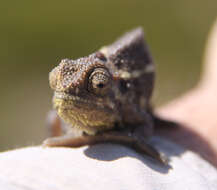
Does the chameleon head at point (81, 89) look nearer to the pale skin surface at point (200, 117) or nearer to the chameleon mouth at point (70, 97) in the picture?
the chameleon mouth at point (70, 97)

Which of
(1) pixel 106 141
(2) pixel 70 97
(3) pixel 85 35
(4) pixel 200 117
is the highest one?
(3) pixel 85 35

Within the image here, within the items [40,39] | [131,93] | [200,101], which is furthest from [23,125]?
[131,93]

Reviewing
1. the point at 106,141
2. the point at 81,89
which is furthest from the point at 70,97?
the point at 106,141

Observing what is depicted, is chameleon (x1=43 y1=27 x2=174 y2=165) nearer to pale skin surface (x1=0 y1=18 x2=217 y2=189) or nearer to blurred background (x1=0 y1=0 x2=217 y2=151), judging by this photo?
pale skin surface (x1=0 y1=18 x2=217 y2=189)

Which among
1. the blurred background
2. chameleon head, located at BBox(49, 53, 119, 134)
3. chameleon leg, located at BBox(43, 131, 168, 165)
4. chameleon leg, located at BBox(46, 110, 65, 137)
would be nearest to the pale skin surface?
chameleon leg, located at BBox(43, 131, 168, 165)

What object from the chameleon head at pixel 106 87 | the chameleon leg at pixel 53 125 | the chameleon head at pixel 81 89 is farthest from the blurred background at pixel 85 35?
the chameleon head at pixel 81 89

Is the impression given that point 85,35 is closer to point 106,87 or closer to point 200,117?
point 200,117
